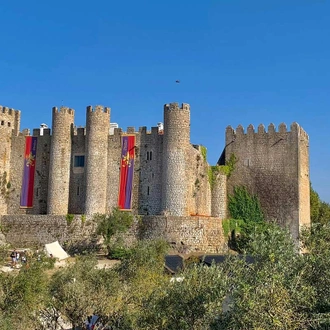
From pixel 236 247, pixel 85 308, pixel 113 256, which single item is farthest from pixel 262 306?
pixel 236 247

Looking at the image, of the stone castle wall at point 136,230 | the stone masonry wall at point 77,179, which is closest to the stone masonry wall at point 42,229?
the stone castle wall at point 136,230

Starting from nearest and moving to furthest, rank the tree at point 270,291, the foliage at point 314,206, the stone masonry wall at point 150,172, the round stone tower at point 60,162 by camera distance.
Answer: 1. the tree at point 270,291
2. the stone masonry wall at point 150,172
3. the round stone tower at point 60,162
4. the foliage at point 314,206

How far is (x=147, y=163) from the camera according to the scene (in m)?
41.2

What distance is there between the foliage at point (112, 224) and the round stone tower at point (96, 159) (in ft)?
9.37

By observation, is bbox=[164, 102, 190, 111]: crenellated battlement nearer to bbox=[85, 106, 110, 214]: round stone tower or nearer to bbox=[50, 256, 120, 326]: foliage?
bbox=[85, 106, 110, 214]: round stone tower

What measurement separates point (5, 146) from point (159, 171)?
13071mm

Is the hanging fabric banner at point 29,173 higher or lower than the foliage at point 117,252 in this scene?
higher

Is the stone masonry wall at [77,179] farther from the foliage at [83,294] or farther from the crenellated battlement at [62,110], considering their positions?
the foliage at [83,294]

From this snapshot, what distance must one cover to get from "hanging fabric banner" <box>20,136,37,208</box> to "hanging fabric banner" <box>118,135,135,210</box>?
749 centimetres

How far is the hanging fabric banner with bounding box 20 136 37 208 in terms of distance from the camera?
4356 cm

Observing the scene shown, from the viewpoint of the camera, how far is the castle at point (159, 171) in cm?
3950

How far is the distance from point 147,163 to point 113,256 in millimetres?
8591

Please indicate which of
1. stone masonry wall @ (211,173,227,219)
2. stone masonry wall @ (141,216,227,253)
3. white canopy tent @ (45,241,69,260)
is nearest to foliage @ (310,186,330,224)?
stone masonry wall @ (211,173,227,219)

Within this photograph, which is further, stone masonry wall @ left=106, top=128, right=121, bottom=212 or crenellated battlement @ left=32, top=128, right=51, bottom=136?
crenellated battlement @ left=32, top=128, right=51, bottom=136
